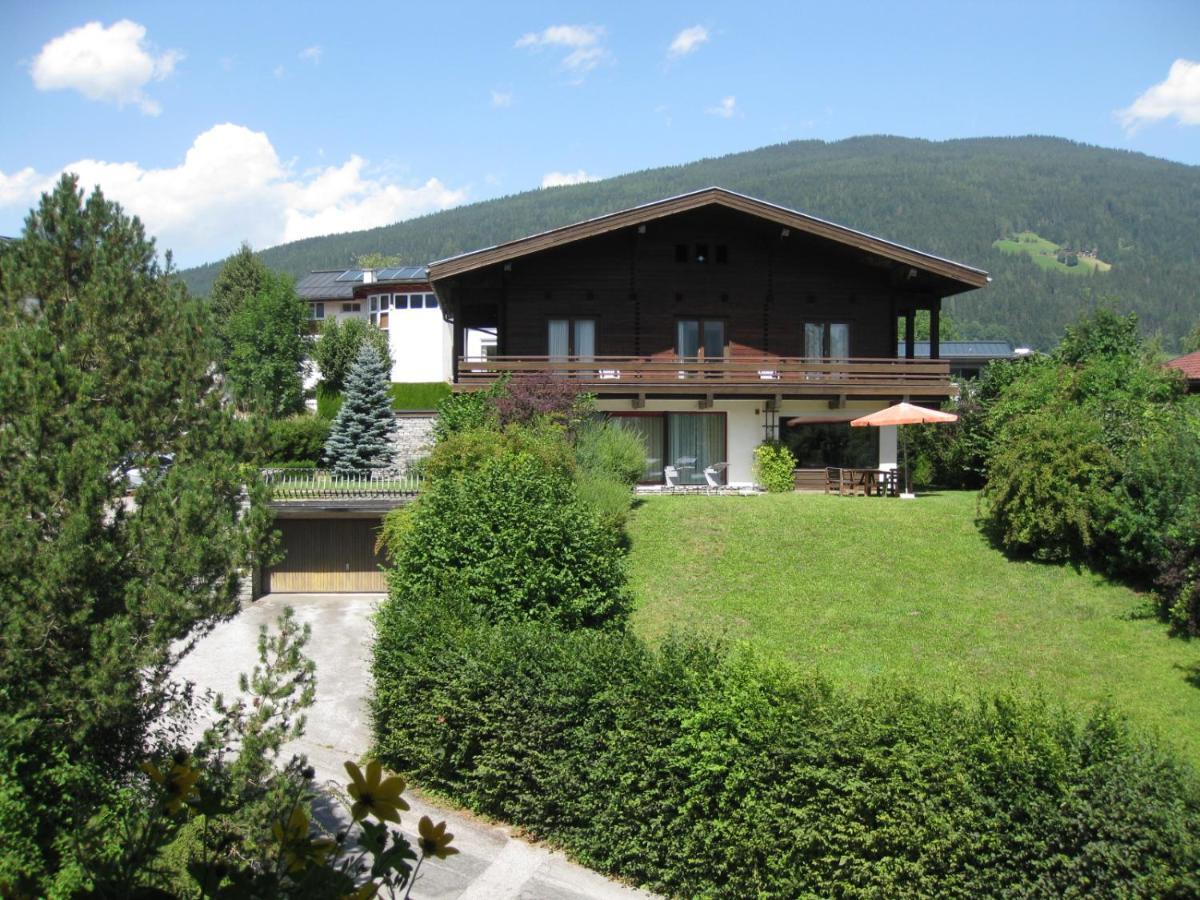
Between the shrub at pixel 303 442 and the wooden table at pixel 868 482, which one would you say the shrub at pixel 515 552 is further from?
the shrub at pixel 303 442

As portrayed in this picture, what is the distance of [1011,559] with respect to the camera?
16.8 m

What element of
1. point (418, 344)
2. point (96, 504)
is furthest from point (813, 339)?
point (418, 344)

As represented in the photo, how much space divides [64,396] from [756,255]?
22.0 meters

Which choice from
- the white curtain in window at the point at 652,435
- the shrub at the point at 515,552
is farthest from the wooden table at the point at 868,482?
the shrub at the point at 515,552

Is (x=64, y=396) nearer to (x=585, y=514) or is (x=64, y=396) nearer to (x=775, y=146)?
(x=585, y=514)

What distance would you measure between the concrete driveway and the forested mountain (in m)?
90.8

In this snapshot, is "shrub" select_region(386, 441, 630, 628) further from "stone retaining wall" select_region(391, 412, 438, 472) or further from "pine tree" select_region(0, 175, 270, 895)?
"stone retaining wall" select_region(391, 412, 438, 472)

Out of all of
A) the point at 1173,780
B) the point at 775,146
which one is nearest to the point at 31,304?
the point at 1173,780

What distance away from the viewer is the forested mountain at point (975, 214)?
4572 inches

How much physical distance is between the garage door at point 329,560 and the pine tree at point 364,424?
7286mm

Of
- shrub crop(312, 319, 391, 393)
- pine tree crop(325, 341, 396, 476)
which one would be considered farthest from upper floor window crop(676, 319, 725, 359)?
shrub crop(312, 319, 391, 393)

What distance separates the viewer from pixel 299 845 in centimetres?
253

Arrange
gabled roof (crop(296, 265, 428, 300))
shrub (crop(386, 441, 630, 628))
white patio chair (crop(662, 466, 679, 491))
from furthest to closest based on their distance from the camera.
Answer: gabled roof (crop(296, 265, 428, 300))
white patio chair (crop(662, 466, 679, 491))
shrub (crop(386, 441, 630, 628))

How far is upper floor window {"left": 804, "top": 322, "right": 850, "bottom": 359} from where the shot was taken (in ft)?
89.7
